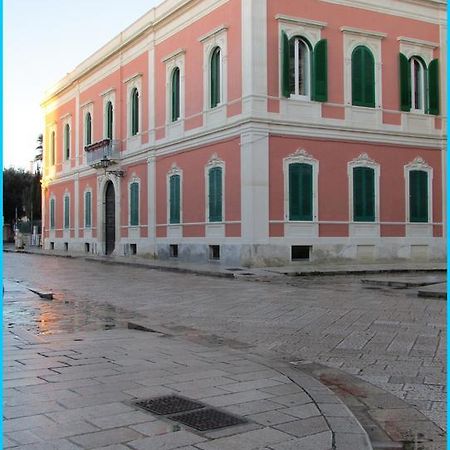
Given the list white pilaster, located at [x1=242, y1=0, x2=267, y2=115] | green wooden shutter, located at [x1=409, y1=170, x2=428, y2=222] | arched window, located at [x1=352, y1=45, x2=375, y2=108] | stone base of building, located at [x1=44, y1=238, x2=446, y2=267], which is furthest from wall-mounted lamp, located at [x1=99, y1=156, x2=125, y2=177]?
green wooden shutter, located at [x1=409, y1=170, x2=428, y2=222]

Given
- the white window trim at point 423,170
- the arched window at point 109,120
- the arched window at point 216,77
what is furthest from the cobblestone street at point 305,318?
the arched window at point 109,120

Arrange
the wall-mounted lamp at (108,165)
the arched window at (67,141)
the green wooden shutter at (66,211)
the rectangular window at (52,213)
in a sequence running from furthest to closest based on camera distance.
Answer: the rectangular window at (52,213), the arched window at (67,141), the green wooden shutter at (66,211), the wall-mounted lamp at (108,165)

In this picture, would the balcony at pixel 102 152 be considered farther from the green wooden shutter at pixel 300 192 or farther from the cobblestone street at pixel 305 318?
the cobblestone street at pixel 305 318

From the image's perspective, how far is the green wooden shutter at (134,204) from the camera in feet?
97.2

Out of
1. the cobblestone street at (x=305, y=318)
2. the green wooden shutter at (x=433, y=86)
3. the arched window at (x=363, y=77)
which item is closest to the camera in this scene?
the cobblestone street at (x=305, y=318)

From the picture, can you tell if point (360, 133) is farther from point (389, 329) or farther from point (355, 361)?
point (355, 361)

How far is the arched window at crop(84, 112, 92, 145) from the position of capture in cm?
3631

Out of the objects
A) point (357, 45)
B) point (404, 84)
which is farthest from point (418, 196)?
point (357, 45)

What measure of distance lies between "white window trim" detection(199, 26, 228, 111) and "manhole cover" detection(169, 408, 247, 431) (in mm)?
19120

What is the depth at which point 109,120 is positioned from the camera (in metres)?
33.5

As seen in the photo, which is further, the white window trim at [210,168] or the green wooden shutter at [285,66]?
the white window trim at [210,168]

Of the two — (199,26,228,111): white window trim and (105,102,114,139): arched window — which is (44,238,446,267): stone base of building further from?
(105,102,114,139): arched window

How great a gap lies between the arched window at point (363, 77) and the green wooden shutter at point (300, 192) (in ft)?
12.1

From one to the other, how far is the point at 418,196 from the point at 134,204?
43.8 feet
